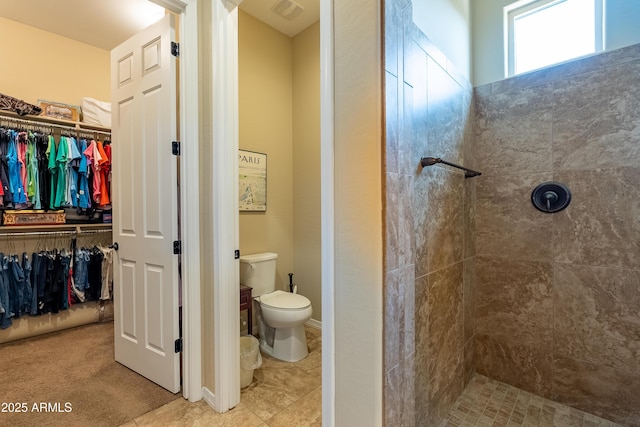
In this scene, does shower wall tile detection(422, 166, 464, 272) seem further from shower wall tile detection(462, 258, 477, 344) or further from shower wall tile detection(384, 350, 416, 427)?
shower wall tile detection(384, 350, 416, 427)

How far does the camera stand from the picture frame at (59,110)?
8.98ft

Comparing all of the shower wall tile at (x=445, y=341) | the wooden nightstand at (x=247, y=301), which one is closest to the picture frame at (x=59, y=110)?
the wooden nightstand at (x=247, y=301)

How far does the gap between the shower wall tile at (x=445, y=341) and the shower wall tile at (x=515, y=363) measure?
28cm

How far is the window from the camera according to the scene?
1607 mm

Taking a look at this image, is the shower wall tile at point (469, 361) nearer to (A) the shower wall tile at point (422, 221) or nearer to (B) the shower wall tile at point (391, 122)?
(A) the shower wall tile at point (422, 221)

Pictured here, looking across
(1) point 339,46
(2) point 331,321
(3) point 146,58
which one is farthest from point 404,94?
(3) point 146,58

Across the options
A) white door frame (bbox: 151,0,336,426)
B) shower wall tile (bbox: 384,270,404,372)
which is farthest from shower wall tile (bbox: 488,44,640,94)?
white door frame (bbox: 151,0,336,426)

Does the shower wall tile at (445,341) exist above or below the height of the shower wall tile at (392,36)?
below

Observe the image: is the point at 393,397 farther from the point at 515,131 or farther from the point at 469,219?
the point at 515,131

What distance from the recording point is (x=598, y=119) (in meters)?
1.51

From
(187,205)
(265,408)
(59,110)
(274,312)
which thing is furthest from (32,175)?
(265,408)

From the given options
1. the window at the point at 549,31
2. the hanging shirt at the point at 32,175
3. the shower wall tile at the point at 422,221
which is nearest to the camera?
the shower wall tile at the point at 422,221

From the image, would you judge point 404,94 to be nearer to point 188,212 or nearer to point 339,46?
point 339,46

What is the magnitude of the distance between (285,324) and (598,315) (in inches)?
74.5
